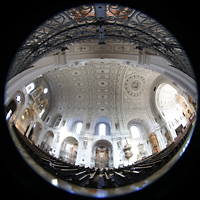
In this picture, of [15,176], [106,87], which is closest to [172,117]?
[106,87]

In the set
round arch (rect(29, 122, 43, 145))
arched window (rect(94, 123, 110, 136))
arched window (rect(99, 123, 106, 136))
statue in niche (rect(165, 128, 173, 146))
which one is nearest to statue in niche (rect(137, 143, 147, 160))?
statue in niche (rect(165, 128, 173, 146))

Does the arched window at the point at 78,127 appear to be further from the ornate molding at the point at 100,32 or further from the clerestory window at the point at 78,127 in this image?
the ornate molding at the point at 100,32

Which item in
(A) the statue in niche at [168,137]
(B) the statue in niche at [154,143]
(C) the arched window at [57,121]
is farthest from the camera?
(C) the arched window at [57,121]

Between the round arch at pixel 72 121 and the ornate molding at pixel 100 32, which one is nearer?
the ornate molding at pixel 100 32

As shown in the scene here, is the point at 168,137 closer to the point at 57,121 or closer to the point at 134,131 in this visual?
the point at 134,131

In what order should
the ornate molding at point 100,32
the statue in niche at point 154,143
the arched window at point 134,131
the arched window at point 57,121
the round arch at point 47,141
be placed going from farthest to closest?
the arched window at point 57,121 → the arched window at point 134,131 → the round arch at point 47,141 → the statue in niche at point 154,143 → the ornate molding at point 100,32

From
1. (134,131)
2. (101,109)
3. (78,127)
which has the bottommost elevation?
(134,131)

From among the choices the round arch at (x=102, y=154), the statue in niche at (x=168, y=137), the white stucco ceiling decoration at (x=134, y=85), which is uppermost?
the white stucco ceiling decoration at (x=134, y=85)

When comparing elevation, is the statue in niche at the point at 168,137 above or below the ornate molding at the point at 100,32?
below

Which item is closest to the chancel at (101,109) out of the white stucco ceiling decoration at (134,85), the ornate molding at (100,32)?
the white stucco ceiling decoration at (134,85)

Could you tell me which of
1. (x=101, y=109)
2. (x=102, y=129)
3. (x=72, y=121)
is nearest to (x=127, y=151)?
(x=102, y=129)

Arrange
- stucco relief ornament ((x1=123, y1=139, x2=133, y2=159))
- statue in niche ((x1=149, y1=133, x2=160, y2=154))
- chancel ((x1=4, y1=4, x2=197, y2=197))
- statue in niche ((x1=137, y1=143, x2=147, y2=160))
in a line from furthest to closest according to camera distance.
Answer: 1. statue in niche ((x1=137, y1=143, x2=147, y2=160))
2. statue in niche ((x1=149, y1=133, x2=160, y2=154))
3. stucco relief ornament ((x1=123, y1=139, x2=133, y2=159))
4. chancel ((x1=4, y1=4, x2=197, y2=197))

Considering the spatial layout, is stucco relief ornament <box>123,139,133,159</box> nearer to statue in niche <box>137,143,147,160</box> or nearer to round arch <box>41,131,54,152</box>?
statue in niche <box>137,143,147,160</box>

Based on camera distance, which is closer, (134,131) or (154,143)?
(154,143)
